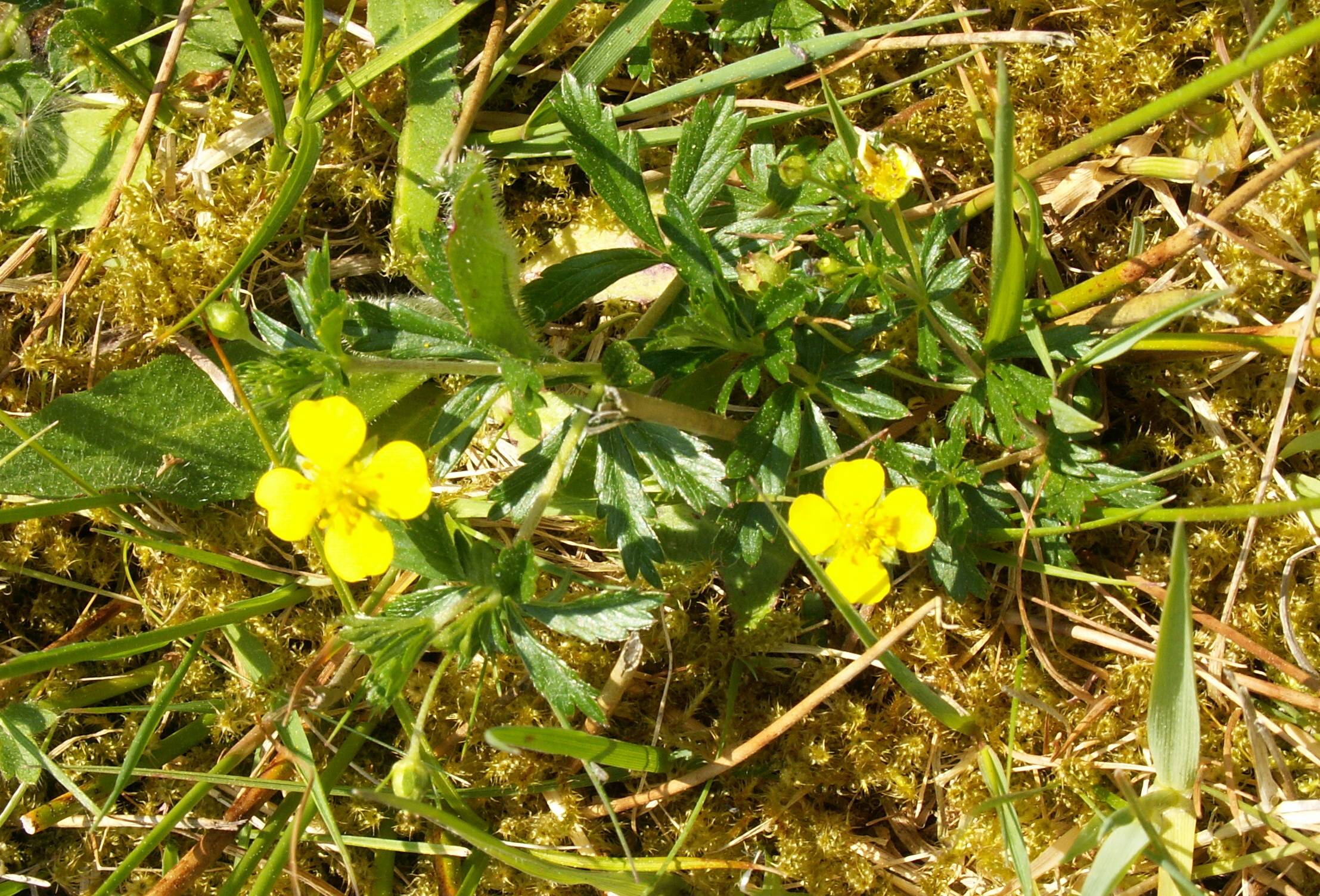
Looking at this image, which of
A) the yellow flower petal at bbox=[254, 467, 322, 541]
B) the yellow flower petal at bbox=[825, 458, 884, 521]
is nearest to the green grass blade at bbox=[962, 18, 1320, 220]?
the yellow flower petal at bbox=[825, 458, 884, 521]

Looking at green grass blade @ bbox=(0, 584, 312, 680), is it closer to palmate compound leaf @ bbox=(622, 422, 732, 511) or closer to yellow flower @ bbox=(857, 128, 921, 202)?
palmate compound leaf @ bbox=(622, 422, 732, 511)

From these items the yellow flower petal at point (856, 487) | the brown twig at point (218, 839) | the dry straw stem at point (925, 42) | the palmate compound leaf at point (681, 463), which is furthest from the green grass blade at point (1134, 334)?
the brown twig at point (218, 839)

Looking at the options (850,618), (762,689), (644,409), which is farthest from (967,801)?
(644,409)

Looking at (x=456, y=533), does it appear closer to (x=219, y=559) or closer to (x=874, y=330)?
(x=219, y=559)

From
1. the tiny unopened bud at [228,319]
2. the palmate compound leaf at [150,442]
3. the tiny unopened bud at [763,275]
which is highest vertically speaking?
the tiny unopened bud at [228,319]

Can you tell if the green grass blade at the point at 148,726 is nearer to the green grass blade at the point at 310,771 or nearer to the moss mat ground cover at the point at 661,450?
the moss mat ground cover at the point at 661,450
